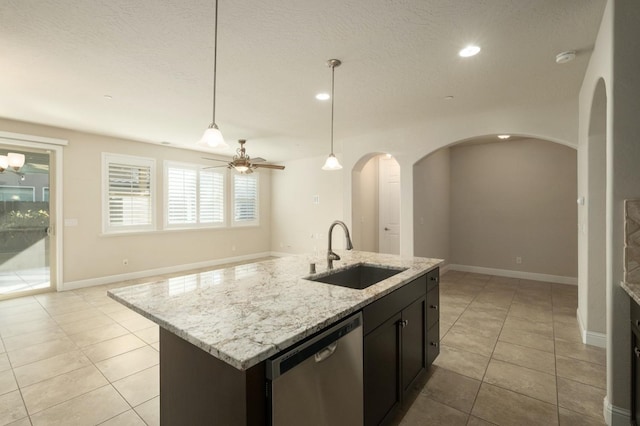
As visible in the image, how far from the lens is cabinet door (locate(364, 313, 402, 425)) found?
1558 mm

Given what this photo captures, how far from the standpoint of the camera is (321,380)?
1.23m

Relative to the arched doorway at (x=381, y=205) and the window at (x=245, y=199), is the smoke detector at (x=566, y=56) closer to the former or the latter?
the arched doorway at (x=381, y=205)

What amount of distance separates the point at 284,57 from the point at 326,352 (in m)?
2.42

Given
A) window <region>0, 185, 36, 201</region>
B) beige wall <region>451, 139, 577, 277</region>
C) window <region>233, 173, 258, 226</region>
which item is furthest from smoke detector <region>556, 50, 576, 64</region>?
window <region>0, 185, 36, 201</region>

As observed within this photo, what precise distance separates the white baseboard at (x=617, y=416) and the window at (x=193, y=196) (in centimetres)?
673

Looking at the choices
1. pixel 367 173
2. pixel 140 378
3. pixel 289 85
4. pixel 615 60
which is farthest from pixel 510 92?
pixel 140 378

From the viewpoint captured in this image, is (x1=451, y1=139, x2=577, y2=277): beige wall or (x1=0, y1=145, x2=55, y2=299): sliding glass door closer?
(x1=0, y1=145, x2=55, y2=299): sliding glass door

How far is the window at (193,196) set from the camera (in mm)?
6277

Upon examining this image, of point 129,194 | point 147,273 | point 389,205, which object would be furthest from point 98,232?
point 389,205

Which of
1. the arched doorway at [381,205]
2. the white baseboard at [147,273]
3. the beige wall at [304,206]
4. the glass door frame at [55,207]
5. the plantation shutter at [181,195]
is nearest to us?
the glass door frame at [55,207]

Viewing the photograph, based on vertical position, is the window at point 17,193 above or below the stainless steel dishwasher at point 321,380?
above

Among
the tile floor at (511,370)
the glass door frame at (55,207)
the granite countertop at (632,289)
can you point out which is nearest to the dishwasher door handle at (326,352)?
the tile floor at (511,370)

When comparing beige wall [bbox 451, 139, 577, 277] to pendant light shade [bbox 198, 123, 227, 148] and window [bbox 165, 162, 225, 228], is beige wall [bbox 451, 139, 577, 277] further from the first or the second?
pendant light shade [bbox 198, 123, 227, 148]

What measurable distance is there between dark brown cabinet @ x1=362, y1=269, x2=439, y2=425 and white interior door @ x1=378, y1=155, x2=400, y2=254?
178 inches
